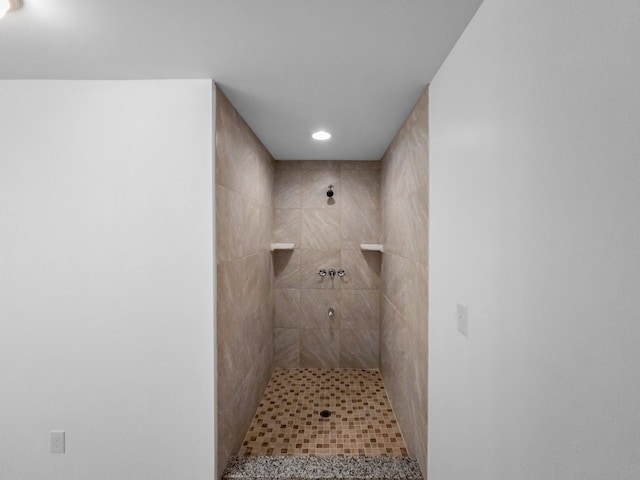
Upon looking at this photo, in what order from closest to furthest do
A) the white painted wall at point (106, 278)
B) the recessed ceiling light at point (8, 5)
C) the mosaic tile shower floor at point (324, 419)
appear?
the recessed ceiling light at point (8, 5)
the white painted wall at point (106, 278)
the mosaic tile shower floor at point (324, 419)

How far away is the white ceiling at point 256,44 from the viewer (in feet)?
3.66

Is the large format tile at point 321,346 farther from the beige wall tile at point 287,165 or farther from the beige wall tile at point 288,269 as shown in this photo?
the beige wall tile at point 287,165

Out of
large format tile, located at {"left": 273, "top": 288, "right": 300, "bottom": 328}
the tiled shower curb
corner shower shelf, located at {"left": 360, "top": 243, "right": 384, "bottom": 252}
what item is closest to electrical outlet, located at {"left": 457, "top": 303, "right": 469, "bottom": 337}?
the tiled shower curb

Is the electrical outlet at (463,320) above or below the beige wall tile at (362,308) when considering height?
above

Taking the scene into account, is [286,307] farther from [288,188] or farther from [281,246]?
[288,188]

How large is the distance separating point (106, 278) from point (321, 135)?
177 centimetres

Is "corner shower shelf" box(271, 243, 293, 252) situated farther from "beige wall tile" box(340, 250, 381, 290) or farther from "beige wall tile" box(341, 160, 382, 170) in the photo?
"beige wall tile" box(341, 160, 382, 170)

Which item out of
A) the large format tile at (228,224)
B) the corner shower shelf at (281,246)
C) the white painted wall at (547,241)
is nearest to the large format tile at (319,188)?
the corner shower shelf at (281,246)

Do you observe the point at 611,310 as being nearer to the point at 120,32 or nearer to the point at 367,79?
the point at 367,79

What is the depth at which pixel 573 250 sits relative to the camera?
2.21 feet

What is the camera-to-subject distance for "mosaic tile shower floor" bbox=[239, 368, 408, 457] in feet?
6.77

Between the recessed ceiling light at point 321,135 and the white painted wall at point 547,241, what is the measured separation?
1.28 metres

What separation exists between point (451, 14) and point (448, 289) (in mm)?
1068

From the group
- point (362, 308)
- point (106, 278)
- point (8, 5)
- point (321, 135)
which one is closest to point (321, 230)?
point (362, 308)
